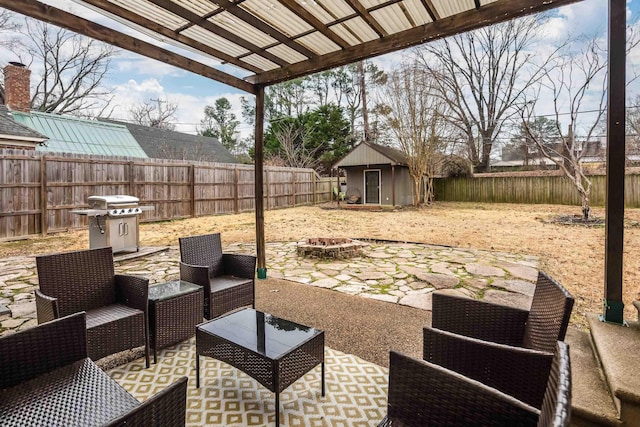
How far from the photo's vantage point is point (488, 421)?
3.77 feet

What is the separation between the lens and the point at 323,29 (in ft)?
9.75

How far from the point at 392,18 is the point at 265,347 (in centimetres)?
279

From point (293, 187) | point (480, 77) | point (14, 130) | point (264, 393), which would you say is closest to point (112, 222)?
point (264, 393)

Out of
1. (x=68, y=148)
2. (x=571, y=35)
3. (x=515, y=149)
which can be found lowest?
(x=68, y=148)

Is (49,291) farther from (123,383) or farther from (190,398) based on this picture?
(190,398)

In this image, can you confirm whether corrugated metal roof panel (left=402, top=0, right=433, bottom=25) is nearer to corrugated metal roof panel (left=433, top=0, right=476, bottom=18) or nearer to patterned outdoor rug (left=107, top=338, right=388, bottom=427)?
corrugated metal roof panel (left=433, top=0, right=476, bottom=18)

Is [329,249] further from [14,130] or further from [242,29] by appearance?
[14,130]

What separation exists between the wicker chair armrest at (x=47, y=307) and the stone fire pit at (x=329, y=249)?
4.00 metres

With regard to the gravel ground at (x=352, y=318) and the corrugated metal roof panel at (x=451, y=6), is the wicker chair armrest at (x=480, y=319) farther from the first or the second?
the corrugated metal roof panel at (x=451, y=6)

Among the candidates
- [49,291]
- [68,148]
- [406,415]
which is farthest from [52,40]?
[406,415]

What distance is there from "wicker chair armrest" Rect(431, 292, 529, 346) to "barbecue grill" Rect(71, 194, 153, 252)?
5574mm

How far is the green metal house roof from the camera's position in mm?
11164

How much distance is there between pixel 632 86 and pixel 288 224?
8.38 m

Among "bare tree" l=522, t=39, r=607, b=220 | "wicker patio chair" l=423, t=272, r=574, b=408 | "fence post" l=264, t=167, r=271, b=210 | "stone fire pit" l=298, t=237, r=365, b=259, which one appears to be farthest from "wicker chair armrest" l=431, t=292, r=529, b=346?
"fence post" l=264, t=167, r=271, b=210
